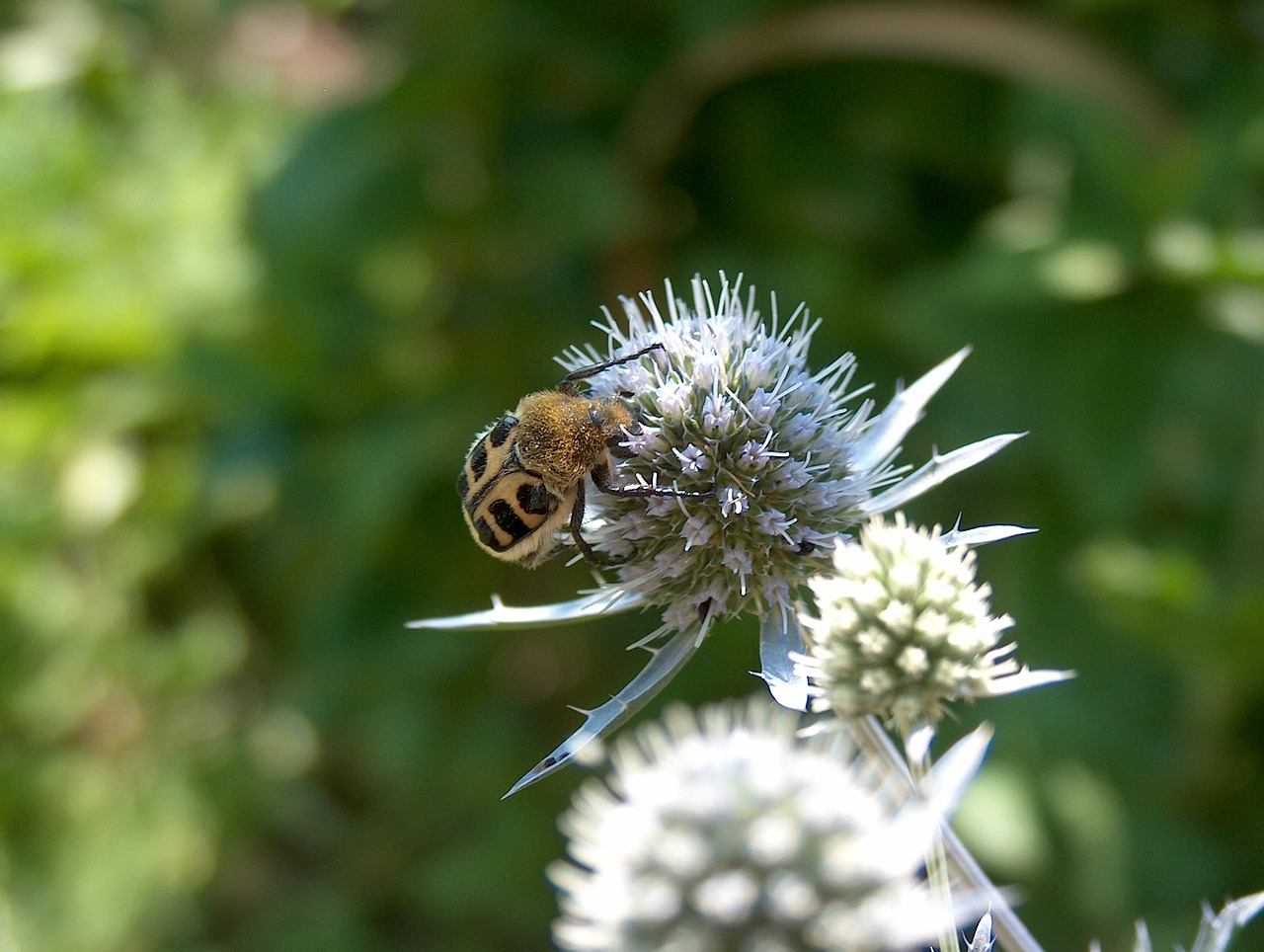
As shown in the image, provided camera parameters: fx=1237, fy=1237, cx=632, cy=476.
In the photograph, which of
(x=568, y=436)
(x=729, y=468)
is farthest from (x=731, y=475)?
(x=568, y=436)

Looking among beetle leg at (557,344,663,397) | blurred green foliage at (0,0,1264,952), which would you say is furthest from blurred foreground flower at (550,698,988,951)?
blurred green foliage at (0,0,1264,952)

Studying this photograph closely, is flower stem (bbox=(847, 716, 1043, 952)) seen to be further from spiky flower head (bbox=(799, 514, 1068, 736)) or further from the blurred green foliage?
the blurred green foliage

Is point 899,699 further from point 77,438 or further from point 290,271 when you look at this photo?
point 77,438

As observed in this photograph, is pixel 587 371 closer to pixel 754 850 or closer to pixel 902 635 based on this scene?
pixel 902 635

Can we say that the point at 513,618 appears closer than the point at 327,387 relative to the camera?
Yes

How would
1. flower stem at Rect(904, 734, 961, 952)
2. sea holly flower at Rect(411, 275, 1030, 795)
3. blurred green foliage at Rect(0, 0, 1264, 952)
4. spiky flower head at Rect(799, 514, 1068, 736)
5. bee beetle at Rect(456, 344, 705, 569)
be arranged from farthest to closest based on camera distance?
1. blurred green foliage at Rect(0, 0, 1264, 952)
2. bee beetle at Rect(456, 344, 705, 569)
3. sea holly flower at Rect(411, 275, 1030, 795)
4. spiky flower head at Rect(799, 514, 1068, 736)
5. flower stem at Rect(904, 734, 961, 952)

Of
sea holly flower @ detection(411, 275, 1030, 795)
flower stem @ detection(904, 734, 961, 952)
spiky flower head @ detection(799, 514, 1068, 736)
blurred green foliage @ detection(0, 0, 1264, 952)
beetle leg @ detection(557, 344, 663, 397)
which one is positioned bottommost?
flower stem @ detection(904, 734, 961, 952)

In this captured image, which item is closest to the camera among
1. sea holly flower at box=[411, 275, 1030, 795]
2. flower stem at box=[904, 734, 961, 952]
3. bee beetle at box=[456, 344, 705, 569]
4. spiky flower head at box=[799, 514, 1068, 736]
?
flower stem at box=[904, 734, 961, 952]

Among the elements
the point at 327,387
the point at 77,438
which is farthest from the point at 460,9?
the point at 77,438
